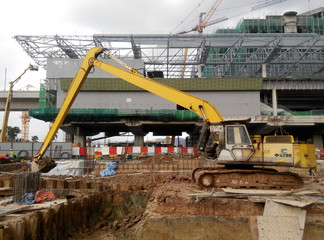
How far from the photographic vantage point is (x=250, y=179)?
8.73m

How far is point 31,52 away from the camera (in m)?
37.9

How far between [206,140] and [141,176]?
7.90 m

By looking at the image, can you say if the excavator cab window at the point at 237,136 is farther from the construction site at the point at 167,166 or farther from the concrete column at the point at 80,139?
the concrete column at the point at 80,139

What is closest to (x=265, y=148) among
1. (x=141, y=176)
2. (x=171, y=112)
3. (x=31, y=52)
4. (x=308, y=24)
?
(x=141, y=176)

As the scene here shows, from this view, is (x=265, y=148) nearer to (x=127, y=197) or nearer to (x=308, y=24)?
(x=127, y=197)

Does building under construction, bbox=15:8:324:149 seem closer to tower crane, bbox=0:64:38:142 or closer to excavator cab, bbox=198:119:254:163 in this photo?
tower crane, bbox=0:64:38:142

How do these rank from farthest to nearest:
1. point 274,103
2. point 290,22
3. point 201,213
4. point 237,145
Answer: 1. point 290,22
2. point 274,103
3. point 237,145
4. point 201,213

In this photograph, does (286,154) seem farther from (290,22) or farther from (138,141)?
(290,22)

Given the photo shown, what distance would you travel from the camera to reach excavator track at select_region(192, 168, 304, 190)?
8656mm

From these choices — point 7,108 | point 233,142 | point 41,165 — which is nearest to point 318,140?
point 233,142

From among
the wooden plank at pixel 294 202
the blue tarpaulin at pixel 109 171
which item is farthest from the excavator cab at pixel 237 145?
the blue tarpaulin at pixel 109 171

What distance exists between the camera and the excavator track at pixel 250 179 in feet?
28.4

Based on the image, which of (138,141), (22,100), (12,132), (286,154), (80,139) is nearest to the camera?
(286,154)

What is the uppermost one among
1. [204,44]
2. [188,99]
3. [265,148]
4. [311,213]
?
[204,44]
